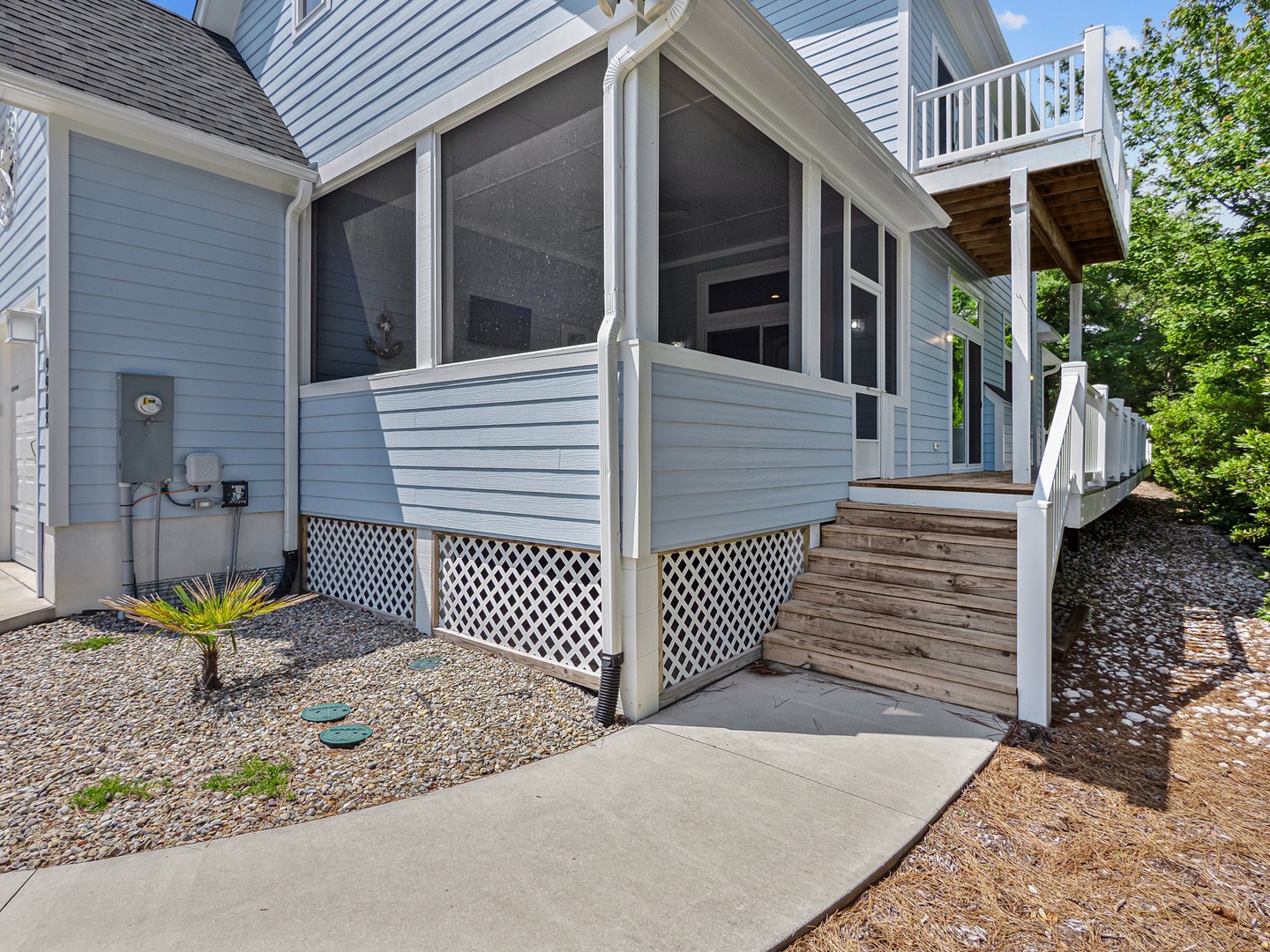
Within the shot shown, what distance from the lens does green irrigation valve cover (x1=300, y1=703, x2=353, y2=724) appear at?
10.5ft

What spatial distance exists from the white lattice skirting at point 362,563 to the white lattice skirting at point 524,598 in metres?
0.51

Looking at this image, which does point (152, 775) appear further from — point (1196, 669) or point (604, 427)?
point (1196, 669)

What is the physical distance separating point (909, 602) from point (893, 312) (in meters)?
3.48

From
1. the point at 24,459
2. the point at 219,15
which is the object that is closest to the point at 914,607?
the point at 24,459

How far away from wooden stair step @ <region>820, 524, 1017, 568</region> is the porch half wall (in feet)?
0.75

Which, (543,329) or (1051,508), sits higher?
(543,329)

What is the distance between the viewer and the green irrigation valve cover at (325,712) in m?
3.19

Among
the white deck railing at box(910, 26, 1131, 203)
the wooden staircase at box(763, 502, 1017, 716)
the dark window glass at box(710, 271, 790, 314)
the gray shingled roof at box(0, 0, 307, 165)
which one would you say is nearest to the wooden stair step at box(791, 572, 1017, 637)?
the wooden staircase at box(763, 502, 1017, 716)

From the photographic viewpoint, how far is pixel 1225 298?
11.2 meters

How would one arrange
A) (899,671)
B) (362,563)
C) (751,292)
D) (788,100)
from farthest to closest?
(362,563) < (751,292) < (788,100) < (899,671)

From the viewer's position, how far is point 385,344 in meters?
5.12

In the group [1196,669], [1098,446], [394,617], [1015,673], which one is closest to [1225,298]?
[1098,446]

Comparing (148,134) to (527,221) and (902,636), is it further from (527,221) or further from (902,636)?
(902,636)

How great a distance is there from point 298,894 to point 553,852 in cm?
80
